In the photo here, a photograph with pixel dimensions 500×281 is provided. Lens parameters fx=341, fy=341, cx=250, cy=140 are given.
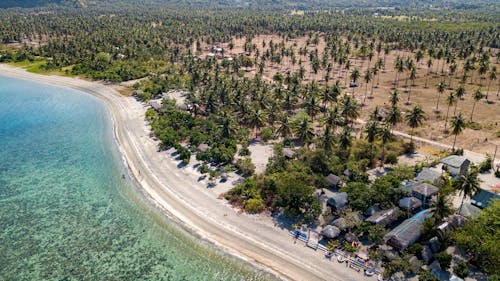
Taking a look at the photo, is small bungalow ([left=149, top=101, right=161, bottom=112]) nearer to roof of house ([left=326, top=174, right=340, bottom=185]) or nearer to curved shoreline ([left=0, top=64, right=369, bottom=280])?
curved shoreline ([left=0, top=64, right=369, bottom=280])

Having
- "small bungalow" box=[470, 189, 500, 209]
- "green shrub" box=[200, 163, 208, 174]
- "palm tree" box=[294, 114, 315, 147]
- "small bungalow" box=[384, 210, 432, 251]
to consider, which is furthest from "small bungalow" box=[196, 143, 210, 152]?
"small bungalow" box=[470, 189, 500, 209]

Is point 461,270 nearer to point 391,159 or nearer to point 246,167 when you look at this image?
point 391,159

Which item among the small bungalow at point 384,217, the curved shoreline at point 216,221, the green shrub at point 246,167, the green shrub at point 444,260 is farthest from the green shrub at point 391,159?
the curved shoreline at point 216,221

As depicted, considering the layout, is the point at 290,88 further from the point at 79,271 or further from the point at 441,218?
the point at 79,271

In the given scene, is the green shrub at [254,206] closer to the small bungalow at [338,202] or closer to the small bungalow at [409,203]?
the small bungalow at [338,202]

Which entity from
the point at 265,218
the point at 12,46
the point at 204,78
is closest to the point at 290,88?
the point at 204,78
